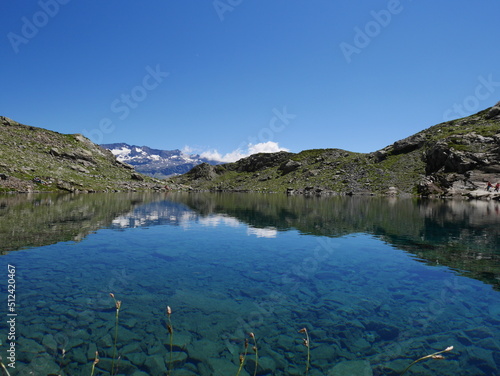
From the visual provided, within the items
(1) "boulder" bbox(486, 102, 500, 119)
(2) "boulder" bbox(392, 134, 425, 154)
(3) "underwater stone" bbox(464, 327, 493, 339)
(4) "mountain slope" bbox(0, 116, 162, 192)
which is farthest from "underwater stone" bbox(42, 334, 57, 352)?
(1) "boulder" bbox(486, 102, 500, 119)

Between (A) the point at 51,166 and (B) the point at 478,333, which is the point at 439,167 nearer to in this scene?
(B) the point at 478,333

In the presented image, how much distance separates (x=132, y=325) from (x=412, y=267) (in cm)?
2063

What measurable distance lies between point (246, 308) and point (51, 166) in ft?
552

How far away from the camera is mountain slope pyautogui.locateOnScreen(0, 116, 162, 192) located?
4729 inches

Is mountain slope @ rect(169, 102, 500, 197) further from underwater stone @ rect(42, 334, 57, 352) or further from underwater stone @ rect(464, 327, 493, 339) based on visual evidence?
underwater stone @ rect(42, 334, 57, 352)

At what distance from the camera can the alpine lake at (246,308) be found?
1002 cm

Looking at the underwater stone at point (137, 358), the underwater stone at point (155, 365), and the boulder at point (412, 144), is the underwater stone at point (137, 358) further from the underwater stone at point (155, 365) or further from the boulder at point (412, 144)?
the boulder at point (412, 144)

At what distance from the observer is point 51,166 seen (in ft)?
477

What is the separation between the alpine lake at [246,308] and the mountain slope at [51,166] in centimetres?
11423

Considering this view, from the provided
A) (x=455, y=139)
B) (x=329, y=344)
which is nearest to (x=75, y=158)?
(x=329, y=344)

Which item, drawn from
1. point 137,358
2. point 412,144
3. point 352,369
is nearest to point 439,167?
point 412,144

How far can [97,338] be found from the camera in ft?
36.7

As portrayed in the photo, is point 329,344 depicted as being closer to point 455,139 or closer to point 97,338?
point 97,338

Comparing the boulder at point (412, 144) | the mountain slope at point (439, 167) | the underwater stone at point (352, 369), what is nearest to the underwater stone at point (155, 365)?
the underwater stone at point (352, 369)
